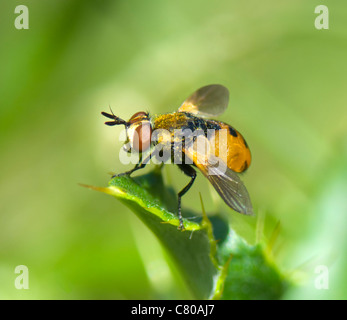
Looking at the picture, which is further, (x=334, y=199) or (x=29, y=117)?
(x=29, y=117)

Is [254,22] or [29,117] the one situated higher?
[254,22]

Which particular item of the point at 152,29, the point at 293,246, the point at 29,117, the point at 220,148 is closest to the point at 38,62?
the point at 29,117

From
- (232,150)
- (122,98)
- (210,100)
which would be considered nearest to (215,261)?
(232,150)

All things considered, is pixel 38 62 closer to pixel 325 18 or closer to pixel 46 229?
pixel 46 229

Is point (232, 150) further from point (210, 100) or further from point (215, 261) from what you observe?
point (215, 261)

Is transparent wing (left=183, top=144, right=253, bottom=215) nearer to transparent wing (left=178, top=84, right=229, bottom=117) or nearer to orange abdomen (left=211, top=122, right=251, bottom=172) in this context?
orange abdomen (left=211, top=122, right=251, bottom=172)

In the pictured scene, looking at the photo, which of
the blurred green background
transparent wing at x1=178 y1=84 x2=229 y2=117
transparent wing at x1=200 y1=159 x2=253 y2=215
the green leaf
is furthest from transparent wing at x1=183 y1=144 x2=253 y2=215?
the blurred green background

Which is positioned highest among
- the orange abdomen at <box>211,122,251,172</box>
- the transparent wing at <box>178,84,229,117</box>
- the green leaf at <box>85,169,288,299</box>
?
the transparent wing at <box>178,84,229,117</box>
